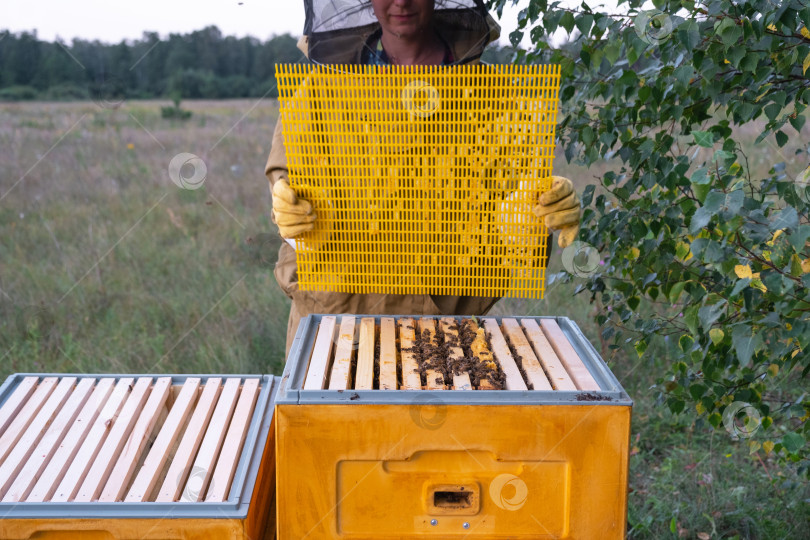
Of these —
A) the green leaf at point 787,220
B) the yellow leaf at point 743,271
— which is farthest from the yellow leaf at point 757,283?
the green leaf at point 787,220

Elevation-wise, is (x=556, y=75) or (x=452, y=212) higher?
(x=556, y=75)

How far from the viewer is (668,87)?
6.47 ft

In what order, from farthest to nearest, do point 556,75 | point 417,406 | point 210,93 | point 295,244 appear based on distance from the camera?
point 210,93 < point 295,244 < point 556,75 < point 417,406

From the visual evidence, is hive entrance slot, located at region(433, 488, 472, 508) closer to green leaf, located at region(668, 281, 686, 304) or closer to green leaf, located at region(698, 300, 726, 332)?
green leaf, located at region(698, 300, 726, 332)

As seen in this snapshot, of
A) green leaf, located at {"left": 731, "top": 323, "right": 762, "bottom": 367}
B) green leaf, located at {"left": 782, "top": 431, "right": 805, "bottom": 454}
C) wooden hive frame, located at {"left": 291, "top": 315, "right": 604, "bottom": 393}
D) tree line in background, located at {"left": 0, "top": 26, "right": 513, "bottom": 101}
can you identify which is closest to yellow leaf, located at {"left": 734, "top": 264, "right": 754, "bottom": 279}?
green leaf, located at {"left": 731, "top": 323, "right": 762, "bottom": 367}

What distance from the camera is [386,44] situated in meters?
2.36

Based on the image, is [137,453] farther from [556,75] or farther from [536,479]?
[556,75]

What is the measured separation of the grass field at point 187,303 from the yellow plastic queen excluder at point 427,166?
77 cm

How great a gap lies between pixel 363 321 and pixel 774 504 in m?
2.17

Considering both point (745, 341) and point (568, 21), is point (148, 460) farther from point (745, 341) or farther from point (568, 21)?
point (568, 21)

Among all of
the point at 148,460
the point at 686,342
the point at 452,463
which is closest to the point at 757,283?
the point at 686,342

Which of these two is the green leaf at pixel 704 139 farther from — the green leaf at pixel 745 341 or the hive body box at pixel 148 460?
the hive body box at pixel 148 460

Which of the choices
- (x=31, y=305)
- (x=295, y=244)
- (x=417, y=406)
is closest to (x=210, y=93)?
(x=31, y=305)

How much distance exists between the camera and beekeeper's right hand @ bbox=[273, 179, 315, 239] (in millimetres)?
1892
